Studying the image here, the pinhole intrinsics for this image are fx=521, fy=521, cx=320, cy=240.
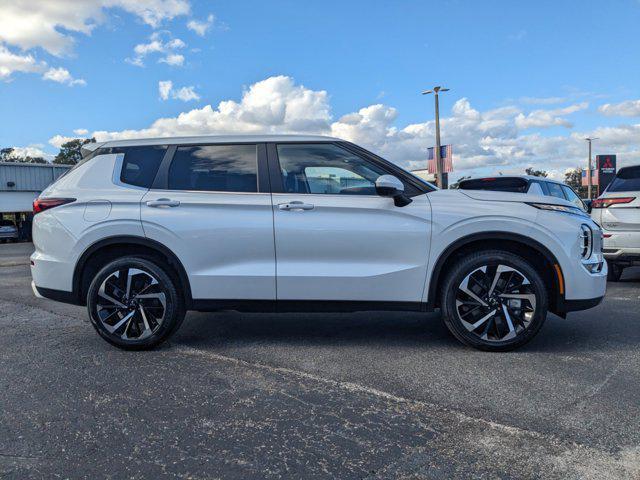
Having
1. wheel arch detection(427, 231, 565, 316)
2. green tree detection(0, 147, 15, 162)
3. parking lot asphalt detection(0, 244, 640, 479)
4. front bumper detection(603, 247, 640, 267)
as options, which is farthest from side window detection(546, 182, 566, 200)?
green tree detection(0, 147, 15, 162)

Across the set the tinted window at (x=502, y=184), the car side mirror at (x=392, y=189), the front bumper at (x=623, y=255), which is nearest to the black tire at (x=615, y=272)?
the front bumper at (x=623, y=255)

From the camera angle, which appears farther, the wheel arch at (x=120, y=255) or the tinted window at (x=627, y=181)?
the tinted window at (x=627, y=181)

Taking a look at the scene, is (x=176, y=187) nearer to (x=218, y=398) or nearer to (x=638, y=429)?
(x=218, y=398)

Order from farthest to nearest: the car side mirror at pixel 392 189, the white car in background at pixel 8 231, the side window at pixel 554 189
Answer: the white car in background at pixel 8 231, the side window at pixel 554 189, the car side mirror at pixel 392 189

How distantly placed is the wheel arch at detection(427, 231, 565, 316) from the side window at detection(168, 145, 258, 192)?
5.41 ft

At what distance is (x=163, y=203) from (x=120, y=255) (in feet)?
2.07

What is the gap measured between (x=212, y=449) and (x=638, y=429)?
2221 millimetres

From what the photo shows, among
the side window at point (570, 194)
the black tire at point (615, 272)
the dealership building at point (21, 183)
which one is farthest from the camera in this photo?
the dealership building at point (21, 183)

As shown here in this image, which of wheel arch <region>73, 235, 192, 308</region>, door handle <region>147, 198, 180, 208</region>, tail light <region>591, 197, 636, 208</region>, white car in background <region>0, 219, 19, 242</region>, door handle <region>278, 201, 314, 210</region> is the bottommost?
white car in background <region>0, 219, 19, 242</region>

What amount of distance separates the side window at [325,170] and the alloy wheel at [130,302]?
140 cm

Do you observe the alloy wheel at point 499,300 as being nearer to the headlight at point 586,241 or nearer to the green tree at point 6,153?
the headlight at point 586,241

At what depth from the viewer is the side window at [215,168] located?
4359mm

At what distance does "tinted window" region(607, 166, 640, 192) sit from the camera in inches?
298

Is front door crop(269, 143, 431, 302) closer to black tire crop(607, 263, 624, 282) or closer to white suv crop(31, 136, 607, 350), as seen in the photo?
white suv crop(31, 136, 607, 350)
